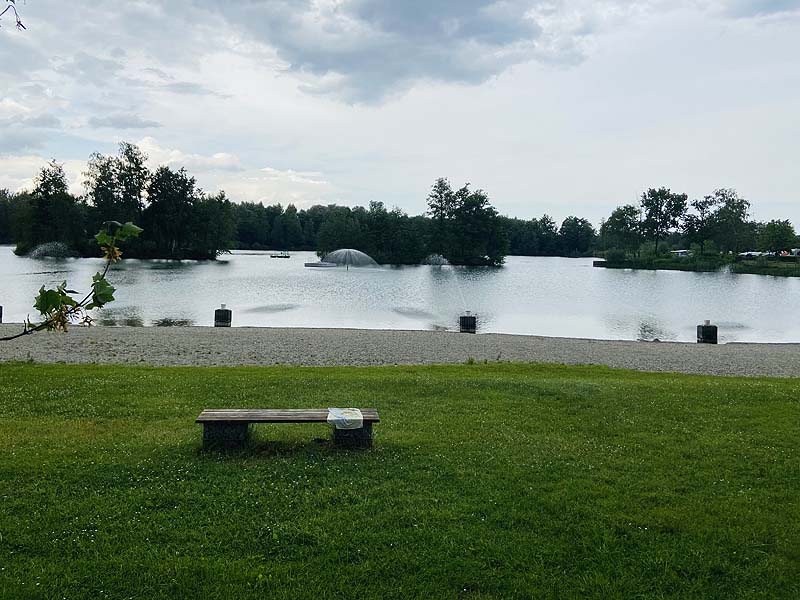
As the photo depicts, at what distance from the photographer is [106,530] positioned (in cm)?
382

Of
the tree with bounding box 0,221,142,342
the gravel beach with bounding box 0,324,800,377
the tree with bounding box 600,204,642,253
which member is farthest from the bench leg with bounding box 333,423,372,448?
the tree with bounding box 600,204,642,253

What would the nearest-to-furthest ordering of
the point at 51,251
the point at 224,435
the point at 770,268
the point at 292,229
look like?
the point at 224,435 < the point at 770,268 < the point at 51,251 < the point at 292,229

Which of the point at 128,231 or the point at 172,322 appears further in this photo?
the point at 172,322

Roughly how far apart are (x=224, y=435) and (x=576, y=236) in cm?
14825

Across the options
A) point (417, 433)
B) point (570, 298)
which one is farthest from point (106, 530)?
point (570, 298)

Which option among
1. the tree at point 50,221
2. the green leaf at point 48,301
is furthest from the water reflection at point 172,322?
the tree at point 50,221

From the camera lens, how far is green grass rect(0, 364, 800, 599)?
337 centimetres

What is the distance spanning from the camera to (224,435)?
529 centimetres

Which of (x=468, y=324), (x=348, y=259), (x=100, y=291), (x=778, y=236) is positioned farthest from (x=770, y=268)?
(x=100, y=291)

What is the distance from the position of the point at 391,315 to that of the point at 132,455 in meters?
22.3

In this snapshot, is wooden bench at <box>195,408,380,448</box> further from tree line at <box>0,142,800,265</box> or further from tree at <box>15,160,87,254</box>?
tree at <box>15,160,87,254</box>

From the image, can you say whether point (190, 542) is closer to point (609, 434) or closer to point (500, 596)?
point (500, 596)

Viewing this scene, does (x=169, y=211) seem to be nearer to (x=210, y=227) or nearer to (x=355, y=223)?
(x=210, y=227)

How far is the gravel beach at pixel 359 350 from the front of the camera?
1273 centimetres
